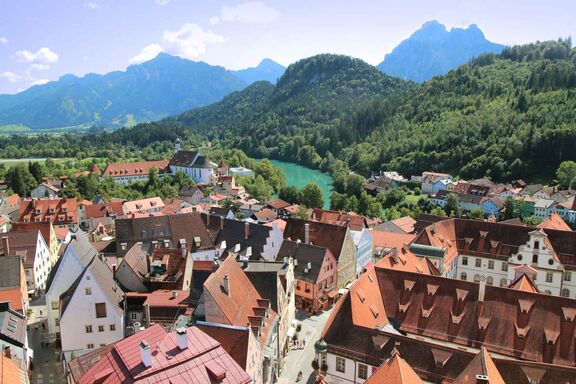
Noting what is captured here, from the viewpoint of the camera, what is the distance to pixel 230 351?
26.9 meters

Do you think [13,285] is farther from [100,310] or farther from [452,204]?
[452,204]

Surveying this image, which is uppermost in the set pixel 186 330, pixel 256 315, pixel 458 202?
pixel 186 330

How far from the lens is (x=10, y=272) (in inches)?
1583

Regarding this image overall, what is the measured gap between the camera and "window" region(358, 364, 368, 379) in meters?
29.5

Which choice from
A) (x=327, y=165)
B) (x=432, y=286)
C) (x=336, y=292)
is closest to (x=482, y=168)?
(x=327, y=165)

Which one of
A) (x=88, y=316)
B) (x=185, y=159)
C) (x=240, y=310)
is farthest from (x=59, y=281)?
(x=185, y=159)

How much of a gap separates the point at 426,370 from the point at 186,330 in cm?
1454

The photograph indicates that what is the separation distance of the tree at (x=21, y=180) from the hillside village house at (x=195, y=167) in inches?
1577

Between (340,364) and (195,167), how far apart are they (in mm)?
110064

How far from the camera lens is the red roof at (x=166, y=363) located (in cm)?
2095

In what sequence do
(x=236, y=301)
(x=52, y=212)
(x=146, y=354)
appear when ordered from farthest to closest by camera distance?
(x=52, y=212)
(x=236, y=301)
(x=146, y=354)

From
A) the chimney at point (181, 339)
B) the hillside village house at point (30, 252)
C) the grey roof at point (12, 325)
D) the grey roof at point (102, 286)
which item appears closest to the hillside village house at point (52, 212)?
the hillside village house at point (30, 252)

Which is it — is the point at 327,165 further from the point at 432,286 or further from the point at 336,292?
the point at 432,286

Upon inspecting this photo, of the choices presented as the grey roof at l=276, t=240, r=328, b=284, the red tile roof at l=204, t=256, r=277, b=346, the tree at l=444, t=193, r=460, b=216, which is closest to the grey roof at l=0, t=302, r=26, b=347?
the red tile roof at l=204, t=256, r=277, b=346
